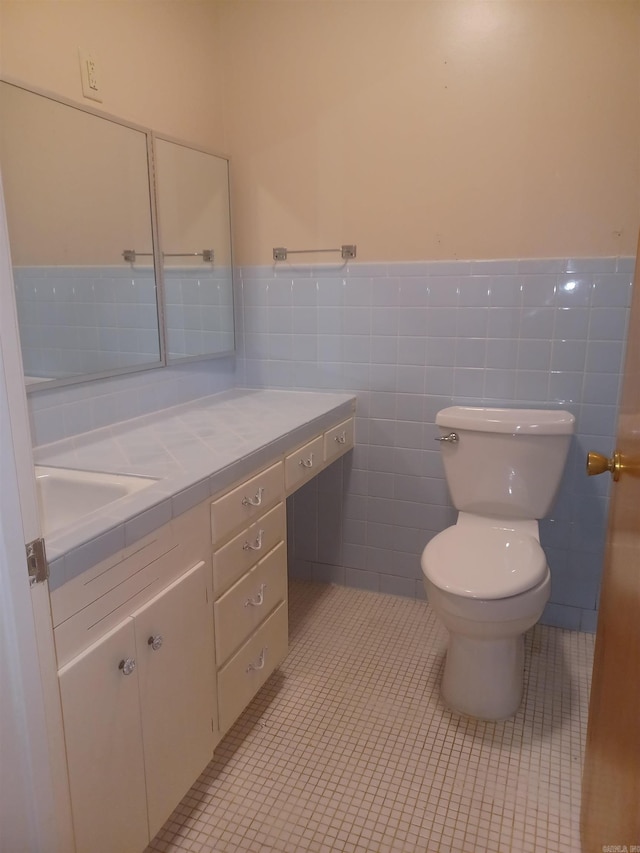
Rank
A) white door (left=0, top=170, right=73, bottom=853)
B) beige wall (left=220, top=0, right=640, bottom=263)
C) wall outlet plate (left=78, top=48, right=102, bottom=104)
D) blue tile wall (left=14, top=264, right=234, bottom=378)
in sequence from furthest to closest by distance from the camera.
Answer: beige wall (left=220, top=0, right=640, bottom=263) < wall outlet plate (left=78, top=48, right=102, bottom=104) < blue tile wall (left=14, top=264, right=234, bottom=378) < white door (left=0, top=170, right=73, bottom=853)

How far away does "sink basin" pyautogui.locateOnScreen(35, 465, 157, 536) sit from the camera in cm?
133

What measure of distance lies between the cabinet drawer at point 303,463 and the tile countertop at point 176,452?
0.04m

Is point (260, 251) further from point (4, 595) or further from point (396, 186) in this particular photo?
point (4, 595)

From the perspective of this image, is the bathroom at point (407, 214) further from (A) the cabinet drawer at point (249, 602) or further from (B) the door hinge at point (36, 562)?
(B) the door hinge at point (36, 562)

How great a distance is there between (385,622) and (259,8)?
2.41m

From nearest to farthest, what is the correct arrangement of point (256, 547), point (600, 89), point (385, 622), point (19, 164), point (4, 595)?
point (4, 595) → point (19, 164) → point (256, 547) → point (600, 89) → point (385, 622)

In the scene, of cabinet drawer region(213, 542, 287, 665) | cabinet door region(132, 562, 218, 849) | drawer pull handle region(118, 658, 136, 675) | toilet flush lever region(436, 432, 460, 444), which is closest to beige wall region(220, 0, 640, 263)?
toilet flush lever region(436, 432, 460, 444)

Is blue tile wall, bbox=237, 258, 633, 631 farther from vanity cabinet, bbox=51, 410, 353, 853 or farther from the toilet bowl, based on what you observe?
vanity cabinet, bbox=51, 410, 353, 853

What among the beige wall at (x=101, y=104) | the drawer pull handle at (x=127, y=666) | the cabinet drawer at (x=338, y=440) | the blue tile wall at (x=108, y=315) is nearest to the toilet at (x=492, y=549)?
the cabinet drawer at (x=338, y=440)

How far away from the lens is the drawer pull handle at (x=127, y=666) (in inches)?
42.7

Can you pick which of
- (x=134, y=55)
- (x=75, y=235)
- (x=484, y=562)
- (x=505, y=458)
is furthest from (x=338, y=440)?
(x=134, y=55)

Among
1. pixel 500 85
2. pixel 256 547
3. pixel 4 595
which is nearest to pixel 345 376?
pixel 256 547

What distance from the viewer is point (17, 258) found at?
147cm

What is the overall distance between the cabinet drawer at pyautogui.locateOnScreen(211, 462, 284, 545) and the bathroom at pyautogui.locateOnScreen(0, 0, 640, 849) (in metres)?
0.57
